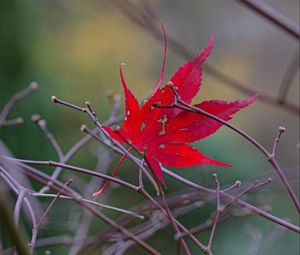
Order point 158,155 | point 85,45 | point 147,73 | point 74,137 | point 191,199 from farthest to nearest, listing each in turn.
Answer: point 147,73
point 85,45
point 74,137
point 191,199
point 158,155

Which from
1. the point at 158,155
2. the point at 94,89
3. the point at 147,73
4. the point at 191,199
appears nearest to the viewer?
the point at 158,155

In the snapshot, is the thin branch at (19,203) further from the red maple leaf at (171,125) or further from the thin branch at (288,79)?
the thin branch at (288,79)

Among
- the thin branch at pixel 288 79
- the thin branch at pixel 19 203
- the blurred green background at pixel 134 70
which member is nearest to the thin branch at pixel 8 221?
the thin branch at pixel 19 203

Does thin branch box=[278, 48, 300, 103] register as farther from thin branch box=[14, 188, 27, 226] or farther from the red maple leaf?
thin branch box=[14, 188, 27, 226]

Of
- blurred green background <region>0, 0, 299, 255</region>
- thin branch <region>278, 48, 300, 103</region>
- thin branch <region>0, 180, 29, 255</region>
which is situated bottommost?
blurred green background <region>0, 0, 299, 255</region>

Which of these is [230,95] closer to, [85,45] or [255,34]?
[255,34]

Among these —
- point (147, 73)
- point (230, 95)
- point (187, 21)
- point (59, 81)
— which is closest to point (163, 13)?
point (187, 21)

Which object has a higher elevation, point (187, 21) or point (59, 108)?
point (187, 21)

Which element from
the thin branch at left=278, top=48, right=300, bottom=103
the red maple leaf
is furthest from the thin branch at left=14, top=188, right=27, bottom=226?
the thin branch at left=278, top=48, right=300, bottom=103

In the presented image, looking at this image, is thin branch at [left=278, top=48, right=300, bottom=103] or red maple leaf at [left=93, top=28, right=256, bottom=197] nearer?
red maple leaf at [left=93, top=28, right=256, bottom=197]
